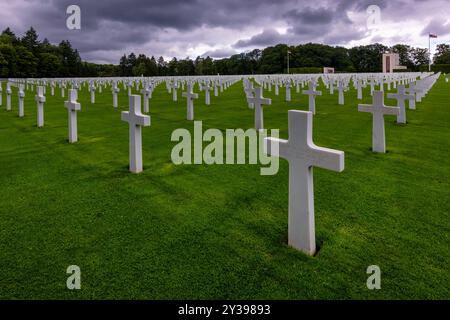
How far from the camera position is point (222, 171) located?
18.0ft

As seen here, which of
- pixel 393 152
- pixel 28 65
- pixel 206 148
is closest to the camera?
pixel 393 152

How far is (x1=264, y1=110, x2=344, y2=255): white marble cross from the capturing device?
9.29 ft

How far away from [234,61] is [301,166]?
93.5 m

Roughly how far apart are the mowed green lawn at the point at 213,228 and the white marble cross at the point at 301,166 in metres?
0.18

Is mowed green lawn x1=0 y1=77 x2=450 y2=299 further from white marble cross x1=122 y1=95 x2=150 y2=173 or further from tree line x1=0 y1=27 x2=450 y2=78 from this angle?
tree line x1=0 y1=27 x2=450 y2=78

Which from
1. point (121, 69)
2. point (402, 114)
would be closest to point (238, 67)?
point (121, 69)

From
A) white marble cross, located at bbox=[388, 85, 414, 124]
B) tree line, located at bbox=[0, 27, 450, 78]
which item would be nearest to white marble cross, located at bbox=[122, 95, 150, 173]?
white marble cross, located at bbox=[388, 85, 414, 124]

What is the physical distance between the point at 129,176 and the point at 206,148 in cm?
200

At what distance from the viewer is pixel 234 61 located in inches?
3664

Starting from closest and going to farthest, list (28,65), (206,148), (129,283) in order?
1. (129,283)
2. (206,148)
3. (28,65)

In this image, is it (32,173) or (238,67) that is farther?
(238,67)

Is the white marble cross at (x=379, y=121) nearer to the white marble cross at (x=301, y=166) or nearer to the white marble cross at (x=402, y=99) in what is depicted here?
the white marble cross at (x=402, y=99)
